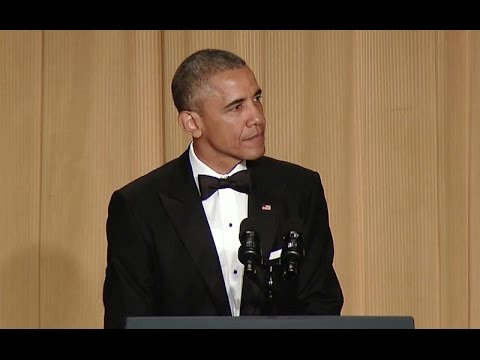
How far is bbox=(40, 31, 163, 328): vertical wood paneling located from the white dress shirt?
3.51 ft

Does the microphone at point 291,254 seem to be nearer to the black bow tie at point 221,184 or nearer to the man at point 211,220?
the man at point 211,220

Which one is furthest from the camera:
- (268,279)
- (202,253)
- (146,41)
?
(146,41)

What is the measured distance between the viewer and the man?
2.64 metres

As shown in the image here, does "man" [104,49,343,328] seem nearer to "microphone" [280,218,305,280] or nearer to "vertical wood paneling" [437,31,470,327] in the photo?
"microphone" [280,218,305,280]

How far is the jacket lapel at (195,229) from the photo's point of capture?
103 inches

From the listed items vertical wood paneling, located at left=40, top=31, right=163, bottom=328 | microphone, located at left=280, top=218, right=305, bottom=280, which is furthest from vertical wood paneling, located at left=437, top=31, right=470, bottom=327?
microphone, located at left=280, top=218, right=305, bottom=280

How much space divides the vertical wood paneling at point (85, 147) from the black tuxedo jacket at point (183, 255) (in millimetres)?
1109

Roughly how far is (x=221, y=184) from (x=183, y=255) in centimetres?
23

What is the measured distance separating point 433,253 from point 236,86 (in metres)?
1.54

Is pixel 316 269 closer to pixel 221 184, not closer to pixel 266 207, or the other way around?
pixel 266 207

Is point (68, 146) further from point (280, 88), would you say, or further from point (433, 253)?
point (433, 253)

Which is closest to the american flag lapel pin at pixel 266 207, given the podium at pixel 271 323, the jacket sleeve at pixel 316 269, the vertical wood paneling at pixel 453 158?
the jacket sleeve at pixel 316 269

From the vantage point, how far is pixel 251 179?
9.12 ft
